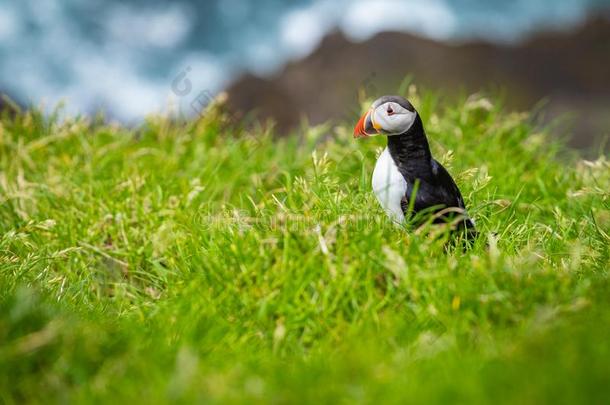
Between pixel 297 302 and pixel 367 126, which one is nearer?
pixel 297 302

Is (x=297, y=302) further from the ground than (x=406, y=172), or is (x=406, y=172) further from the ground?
(x=406, y=172)

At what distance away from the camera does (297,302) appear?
296 centimetres

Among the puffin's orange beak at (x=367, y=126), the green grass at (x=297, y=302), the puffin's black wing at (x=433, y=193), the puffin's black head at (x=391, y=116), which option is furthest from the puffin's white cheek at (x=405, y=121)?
the green grass at (x=297, y=302)

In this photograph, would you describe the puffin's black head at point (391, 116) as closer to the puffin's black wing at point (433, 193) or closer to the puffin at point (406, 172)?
the puffin at point (406, 172)

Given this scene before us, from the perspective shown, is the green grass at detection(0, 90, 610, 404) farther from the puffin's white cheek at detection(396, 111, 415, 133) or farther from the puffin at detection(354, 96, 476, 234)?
the puffin's white cheek at detection(396, 111, 415, 133)

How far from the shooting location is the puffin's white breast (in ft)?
11.1

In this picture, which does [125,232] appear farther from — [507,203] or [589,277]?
[589,277]

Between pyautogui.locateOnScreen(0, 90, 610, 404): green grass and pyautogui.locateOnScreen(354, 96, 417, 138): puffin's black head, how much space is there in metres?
0.38

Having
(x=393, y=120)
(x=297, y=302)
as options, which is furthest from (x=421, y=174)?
(x=297, y=302)

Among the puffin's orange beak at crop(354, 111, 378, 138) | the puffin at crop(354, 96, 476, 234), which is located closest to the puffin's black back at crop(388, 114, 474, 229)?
the puffin at crop(354, 96, 476, 234)

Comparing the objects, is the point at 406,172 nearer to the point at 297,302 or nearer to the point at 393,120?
the point at 393,120

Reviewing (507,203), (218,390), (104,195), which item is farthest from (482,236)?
(104,195)

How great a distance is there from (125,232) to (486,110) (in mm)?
3371

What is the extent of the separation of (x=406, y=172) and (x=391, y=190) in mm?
139
